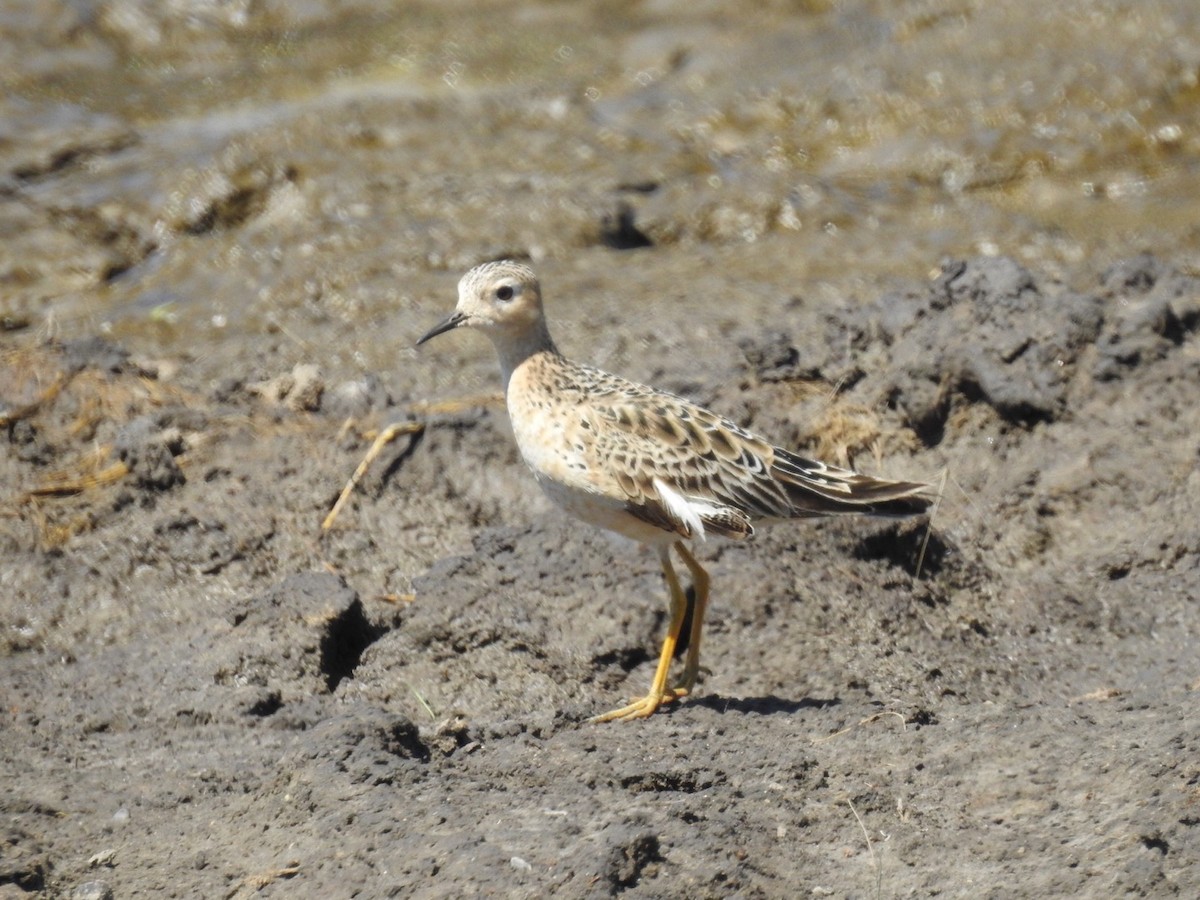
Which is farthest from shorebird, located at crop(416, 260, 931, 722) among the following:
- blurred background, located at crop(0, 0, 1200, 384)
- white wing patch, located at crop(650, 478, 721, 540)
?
blurred background, located at crop(0, 0, 1200, 384)

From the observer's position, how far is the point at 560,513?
720cm

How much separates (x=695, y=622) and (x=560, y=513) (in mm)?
1086

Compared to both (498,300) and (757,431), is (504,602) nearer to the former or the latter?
(498,300)

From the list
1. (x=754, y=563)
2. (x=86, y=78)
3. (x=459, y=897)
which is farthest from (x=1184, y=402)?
(x=86, y=78)

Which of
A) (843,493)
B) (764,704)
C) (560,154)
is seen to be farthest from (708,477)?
(560,154)

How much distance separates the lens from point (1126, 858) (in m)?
4.68

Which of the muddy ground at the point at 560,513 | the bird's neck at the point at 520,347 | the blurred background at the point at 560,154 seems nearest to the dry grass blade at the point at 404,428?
the muddy ground at the point at 560,513

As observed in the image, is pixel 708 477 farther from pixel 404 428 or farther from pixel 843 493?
pixel 404 428

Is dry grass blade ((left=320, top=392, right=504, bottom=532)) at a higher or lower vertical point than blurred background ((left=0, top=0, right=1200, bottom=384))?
lower

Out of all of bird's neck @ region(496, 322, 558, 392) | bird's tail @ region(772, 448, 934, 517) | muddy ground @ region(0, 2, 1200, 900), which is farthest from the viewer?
bird's neck @ region(496, 322, 558, 392)

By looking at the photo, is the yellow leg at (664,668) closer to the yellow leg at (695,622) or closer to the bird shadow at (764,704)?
the yellow leg at (695,622)

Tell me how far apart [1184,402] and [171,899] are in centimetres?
535

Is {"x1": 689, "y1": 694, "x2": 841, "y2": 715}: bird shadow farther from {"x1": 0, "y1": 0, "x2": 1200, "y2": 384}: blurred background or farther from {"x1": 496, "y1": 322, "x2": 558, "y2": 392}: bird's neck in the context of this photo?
{"x1": 0, "y1": 0, "x2": 1200, "y2": 384}: blurred background

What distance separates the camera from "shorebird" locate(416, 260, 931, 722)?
6145 millimetres
